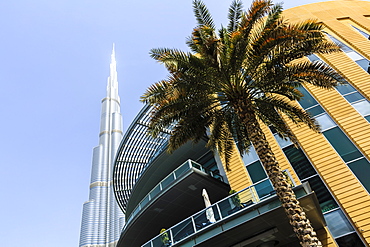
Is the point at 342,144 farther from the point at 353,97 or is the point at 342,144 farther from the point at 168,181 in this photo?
the point at 168,181

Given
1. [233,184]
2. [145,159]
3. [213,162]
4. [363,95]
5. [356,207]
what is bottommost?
[356,207]

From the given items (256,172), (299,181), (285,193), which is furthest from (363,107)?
(285,193)

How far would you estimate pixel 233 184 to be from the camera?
1602cm

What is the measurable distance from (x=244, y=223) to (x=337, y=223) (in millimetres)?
5191

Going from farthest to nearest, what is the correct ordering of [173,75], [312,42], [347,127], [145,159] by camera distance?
[145,159] → [347,127] → [173,75] → [312,42]

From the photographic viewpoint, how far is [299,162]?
15.2 meters

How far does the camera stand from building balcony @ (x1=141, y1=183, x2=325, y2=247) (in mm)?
10664

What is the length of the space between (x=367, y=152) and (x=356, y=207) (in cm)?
318

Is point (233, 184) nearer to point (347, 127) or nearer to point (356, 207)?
point (356, 207)

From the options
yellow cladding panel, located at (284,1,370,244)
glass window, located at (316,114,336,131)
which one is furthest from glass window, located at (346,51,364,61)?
glass window, located at (316,114,336,131)

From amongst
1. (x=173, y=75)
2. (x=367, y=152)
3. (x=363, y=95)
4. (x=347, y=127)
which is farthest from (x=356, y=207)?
(x=173, y=75)

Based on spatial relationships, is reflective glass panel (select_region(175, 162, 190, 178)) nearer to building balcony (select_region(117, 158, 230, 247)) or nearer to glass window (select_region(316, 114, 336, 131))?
building balcony (select_region(117, 158, 230, 247))

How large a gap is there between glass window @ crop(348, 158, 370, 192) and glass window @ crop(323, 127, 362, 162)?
1.11ft

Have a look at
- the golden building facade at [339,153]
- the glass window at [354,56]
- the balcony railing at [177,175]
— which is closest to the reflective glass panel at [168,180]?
the balcony railing at [177,175]
